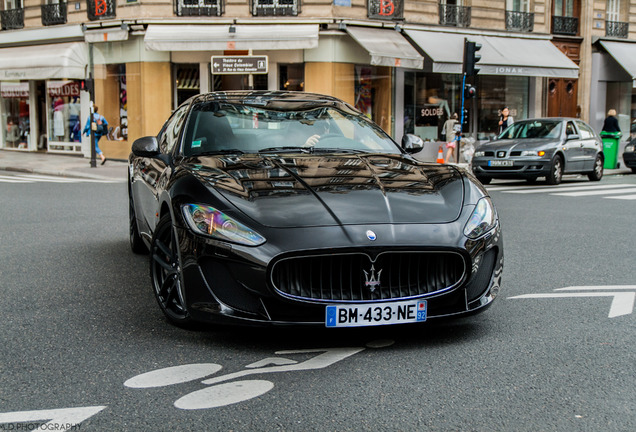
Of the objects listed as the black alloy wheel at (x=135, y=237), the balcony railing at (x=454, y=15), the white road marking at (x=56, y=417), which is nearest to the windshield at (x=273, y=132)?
the black alloy wheel at (x=135, y=237)

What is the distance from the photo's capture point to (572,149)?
62.0 ft

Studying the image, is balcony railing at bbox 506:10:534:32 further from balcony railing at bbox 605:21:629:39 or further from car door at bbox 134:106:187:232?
car door at bbox 134:106:187:232

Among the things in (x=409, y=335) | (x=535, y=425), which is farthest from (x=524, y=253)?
(x=535, y=425)

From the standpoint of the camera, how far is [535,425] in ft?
10.4

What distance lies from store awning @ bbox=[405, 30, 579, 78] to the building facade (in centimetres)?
5

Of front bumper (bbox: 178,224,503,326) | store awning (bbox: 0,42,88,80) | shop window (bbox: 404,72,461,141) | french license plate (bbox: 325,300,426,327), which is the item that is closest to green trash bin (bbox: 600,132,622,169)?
shop window (bbox: 404,72,461,141)

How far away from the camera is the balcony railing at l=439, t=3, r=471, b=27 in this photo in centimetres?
2714

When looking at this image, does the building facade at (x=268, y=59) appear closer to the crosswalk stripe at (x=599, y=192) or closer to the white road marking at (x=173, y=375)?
the crosswalk stripe at (x=599, y=192)

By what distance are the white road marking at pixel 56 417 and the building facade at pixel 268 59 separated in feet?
61.7

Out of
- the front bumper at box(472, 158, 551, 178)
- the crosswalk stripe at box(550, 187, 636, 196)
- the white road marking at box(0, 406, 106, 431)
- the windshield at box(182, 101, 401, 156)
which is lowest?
the crosswalk stripe at box(550, 187, 636, 196)

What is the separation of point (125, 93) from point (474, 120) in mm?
12055

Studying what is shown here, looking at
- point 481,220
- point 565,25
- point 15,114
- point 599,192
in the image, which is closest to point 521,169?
point 599,192

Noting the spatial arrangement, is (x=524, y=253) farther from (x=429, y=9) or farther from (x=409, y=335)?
(x=429, y=9)

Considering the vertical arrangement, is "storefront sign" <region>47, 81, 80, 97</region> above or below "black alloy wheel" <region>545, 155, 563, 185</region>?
above
